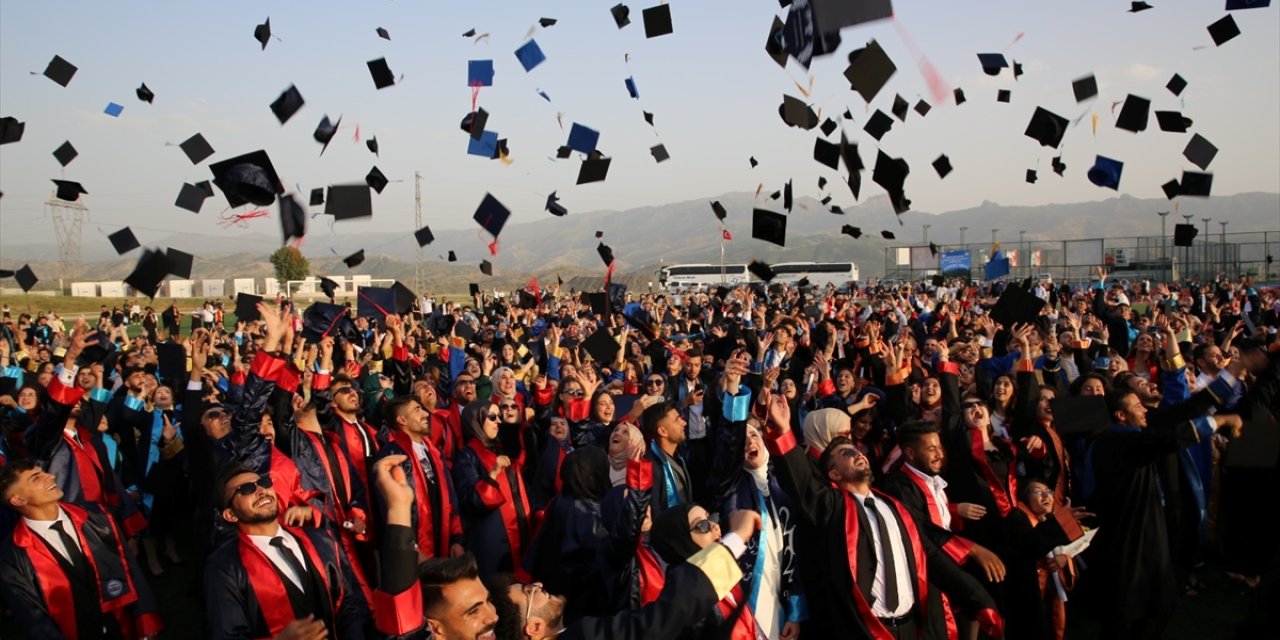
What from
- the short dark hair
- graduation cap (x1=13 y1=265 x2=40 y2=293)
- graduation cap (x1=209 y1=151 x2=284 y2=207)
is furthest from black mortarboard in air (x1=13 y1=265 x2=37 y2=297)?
the short dark hair

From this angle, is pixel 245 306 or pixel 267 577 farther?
pixel 245 306

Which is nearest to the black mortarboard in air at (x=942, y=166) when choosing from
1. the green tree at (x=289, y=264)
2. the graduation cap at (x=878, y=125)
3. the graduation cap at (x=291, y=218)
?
the graduation cap at (x=878, y=125)

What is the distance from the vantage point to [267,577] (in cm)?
333

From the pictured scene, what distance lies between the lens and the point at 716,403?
6.38 m

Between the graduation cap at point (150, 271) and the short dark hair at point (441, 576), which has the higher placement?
the graduation cap at point (150, 271)

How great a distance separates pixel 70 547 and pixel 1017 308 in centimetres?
806

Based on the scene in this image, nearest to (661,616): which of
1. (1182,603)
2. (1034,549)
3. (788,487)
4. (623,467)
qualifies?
(788,487)

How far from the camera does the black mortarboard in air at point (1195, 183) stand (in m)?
10.9

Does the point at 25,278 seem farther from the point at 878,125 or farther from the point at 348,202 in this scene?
the point at 878,125

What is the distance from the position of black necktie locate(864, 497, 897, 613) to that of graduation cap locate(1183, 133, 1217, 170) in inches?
375

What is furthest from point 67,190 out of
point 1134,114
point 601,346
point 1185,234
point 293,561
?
point 1185,234

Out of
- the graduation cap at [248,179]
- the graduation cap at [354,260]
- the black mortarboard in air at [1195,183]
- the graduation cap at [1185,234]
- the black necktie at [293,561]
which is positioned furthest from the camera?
the graduation cap at [1185,234]

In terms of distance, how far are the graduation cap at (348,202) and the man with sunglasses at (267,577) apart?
6.34 metres

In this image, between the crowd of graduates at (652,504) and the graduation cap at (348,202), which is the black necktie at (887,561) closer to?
the crowd of graduates at (652,504)
